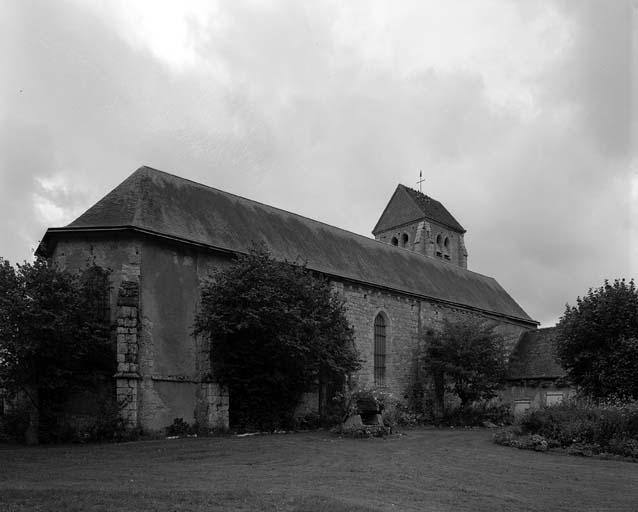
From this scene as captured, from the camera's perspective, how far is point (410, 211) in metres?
45.4

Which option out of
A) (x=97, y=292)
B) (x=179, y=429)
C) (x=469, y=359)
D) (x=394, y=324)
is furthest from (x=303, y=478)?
(x=469, y=359)

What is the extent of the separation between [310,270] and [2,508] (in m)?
17.6

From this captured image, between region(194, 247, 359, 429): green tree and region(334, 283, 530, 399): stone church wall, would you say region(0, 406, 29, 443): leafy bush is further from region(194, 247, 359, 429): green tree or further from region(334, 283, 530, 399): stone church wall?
region(334, 283, 530, 399): stone church wall

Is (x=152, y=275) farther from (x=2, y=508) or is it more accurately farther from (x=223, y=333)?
(x=2, y=508)

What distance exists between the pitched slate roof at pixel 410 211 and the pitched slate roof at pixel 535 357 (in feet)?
38.1

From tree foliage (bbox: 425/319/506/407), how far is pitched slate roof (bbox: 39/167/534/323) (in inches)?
110

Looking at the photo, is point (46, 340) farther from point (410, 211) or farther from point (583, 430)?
point (410, 211)

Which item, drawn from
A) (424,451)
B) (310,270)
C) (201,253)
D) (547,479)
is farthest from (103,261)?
(547,479)

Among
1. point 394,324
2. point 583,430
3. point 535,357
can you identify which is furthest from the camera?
point 535,357

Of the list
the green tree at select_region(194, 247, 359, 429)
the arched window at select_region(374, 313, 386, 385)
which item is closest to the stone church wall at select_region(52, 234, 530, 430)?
the green tree at select_region(194, 247, 359, 429)

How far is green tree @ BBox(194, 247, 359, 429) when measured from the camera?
1930 cm

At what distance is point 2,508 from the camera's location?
746 centimetres

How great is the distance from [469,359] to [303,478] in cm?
1881

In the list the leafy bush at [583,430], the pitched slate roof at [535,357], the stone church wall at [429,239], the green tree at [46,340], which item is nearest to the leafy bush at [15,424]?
the green tree at [46,340]
